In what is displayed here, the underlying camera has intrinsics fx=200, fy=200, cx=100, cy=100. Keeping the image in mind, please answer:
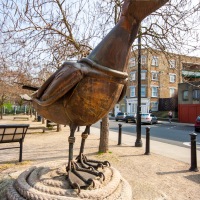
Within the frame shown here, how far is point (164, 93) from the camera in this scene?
1592 inches

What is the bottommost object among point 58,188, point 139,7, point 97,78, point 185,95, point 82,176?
point 58,188

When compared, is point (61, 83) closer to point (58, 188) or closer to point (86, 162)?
point (58, 188)

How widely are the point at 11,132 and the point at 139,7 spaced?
5.29m

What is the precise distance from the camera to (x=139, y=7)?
2.26 metres

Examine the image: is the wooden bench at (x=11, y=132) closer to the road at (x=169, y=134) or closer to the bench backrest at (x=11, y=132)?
the bench backrest at (x=11, y=132)

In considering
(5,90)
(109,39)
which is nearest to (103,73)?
(109,39)

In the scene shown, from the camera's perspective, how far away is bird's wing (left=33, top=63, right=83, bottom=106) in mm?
2385

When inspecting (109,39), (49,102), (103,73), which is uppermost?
(109,39)

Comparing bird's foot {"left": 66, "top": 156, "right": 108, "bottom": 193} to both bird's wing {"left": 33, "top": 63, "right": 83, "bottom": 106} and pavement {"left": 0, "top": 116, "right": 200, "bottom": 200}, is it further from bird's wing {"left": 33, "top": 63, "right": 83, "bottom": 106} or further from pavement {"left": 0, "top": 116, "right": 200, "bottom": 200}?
pavement {"left": 0, "top": 116, "right": 200, "bottom": 200}

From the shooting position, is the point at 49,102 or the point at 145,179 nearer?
the point at 49,102

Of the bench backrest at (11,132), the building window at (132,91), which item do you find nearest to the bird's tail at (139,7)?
the bench backrest at (11,132)

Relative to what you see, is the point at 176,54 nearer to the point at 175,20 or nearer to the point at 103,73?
the point at 175,20

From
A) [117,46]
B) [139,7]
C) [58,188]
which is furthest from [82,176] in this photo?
[139,7]

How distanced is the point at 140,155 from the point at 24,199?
18.0 feet
